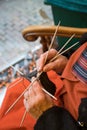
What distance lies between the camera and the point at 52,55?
1094mm

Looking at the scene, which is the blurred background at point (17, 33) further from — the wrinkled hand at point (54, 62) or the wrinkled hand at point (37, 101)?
the wrinkled hand at point (37, 101)

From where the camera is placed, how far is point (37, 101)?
88 centimetres

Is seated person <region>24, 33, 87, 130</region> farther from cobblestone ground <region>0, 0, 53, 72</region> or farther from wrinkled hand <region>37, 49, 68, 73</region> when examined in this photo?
cobblestone ground <region>0, 0, 53, 72</region>

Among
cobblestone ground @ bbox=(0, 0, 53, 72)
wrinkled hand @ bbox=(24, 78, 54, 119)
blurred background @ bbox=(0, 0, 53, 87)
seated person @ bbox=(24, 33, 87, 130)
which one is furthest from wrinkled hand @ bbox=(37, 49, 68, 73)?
cobblestone ground @ bbox=(0, 0, 53, 72)

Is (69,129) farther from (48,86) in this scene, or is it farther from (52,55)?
(52,55)

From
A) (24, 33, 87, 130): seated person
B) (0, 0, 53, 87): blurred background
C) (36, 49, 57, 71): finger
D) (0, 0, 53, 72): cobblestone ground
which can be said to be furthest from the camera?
(0, 0, 53, 72): cobblestone ground

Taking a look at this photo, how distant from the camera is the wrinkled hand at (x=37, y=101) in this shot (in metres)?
0.88

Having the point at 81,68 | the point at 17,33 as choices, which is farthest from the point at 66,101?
the point at 17,33

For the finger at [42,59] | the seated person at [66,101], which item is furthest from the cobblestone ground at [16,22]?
the seated person at [66,101]

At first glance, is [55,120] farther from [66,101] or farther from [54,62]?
[54,62]

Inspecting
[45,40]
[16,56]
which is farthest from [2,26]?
[45,40]

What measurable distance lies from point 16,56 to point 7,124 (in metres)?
1.22

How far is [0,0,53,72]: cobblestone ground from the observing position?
2.28 meters

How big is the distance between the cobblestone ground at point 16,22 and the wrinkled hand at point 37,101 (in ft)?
3.78
